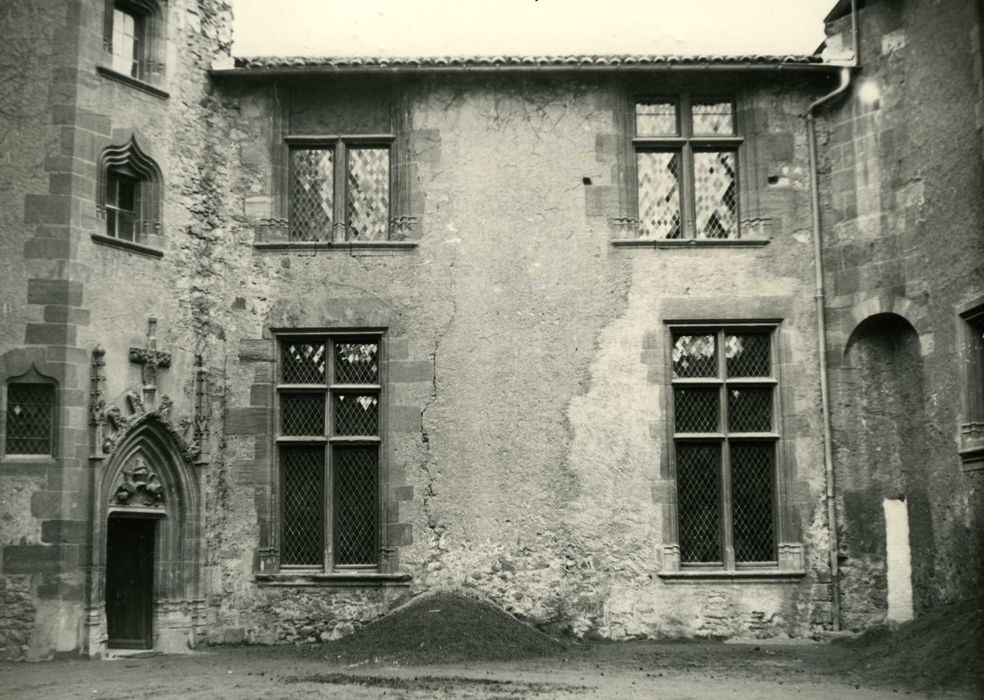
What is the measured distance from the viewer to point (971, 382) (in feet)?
40.1

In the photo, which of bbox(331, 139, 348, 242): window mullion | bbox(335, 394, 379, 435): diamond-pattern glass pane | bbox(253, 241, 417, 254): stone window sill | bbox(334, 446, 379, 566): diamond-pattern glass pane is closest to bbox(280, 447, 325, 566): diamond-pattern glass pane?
bbox(334, 446, 379, 566): diamond-pattern glass pane

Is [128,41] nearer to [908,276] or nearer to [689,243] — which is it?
[689,243]

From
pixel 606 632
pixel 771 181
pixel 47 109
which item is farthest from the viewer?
pixel 771 181

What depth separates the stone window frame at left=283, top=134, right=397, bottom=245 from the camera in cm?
1462

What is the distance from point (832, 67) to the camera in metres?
14.3

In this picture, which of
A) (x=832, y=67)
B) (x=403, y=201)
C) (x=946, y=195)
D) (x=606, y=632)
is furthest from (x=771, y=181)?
(x=606, y=632)

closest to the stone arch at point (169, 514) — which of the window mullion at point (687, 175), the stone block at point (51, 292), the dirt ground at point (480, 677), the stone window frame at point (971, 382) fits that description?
the dirt ground at point (480, 677)

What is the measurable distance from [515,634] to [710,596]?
8.19 ft

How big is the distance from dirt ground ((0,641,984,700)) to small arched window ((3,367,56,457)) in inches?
85.8

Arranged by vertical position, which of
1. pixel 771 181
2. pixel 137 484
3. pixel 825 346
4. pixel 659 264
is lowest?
pixel 137 484

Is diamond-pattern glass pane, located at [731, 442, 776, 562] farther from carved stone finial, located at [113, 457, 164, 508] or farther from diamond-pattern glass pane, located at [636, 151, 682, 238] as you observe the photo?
carved stone finial, located at [113, 457, 164, 508]

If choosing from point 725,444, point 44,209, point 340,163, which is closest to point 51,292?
point 44,209

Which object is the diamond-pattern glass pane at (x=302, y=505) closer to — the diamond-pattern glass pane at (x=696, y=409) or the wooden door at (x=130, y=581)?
the wooden door at (x=130, y=581)

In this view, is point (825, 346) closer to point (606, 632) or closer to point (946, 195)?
point (946, 195)
